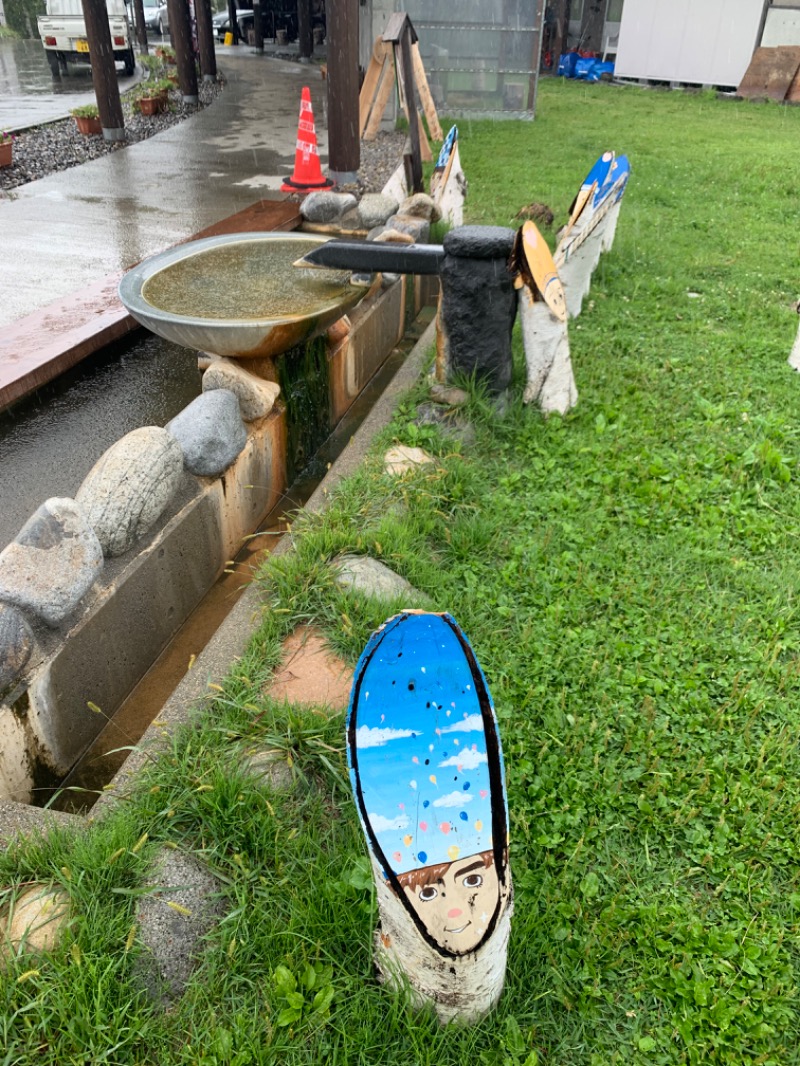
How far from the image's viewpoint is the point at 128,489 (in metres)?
3.11

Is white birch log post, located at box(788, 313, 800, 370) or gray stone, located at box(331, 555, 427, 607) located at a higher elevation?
white birch log post, located at box(788, 313, 800, 370)

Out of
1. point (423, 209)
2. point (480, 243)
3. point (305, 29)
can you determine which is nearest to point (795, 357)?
point (480, 243)

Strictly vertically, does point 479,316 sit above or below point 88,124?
below

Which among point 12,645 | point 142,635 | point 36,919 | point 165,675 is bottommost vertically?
point 165,675

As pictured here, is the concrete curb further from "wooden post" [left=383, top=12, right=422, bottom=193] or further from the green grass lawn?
"wooden post" [left=383, top=12, right=422, bottom=193]

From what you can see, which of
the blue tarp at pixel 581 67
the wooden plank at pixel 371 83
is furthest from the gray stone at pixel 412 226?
the blue tarp at pixel 581 67

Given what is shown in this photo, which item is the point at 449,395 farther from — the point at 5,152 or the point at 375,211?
the point at 5,152

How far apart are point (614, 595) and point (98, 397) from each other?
332 cm

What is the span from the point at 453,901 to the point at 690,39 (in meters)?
20.1

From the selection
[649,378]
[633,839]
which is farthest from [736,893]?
[649,378]

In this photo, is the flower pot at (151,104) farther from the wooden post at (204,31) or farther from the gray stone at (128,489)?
the gray stone at (128,489)

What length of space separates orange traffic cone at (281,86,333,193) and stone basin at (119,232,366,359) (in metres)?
2.97

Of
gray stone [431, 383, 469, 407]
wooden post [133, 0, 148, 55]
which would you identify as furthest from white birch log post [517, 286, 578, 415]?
wooden post [133, 0, 148, 55]

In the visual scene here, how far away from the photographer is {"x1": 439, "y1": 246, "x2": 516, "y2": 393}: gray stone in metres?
4.44
